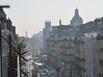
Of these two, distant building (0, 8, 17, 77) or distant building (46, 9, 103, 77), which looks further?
distant building (46, 9, 103, 77)

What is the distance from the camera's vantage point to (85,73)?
303 feet

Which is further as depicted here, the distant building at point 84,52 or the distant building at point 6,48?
the distant building at point 84,52

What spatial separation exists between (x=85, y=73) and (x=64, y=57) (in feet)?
126

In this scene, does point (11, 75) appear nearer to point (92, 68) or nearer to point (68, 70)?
point (92, 68)

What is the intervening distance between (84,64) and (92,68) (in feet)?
39.8

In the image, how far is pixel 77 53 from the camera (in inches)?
4097

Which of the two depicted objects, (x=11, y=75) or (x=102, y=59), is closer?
(x=11, y=75)

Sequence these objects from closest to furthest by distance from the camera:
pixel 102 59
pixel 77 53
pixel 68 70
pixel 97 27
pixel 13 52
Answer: pixel 13 52 < pixel 102 59 < pixel 97 27 < pixel 77 53 < pixel 68 70

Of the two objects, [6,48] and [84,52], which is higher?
[6,48]

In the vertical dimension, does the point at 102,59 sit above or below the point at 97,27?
below

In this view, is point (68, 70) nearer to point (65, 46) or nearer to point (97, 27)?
point (65, 46)

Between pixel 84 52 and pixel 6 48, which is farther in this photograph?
pixel 84 52

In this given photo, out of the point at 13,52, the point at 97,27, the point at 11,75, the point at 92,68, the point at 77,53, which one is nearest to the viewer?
the point at 11,75

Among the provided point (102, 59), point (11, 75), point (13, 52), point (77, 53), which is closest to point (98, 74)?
point (102, 59)
